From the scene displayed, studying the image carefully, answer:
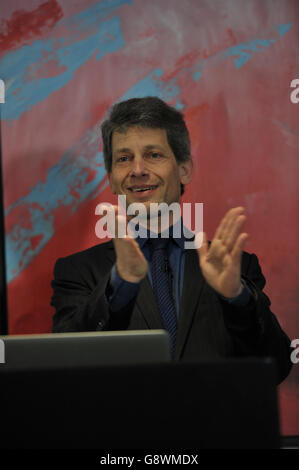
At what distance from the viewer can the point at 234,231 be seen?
164 centimetres

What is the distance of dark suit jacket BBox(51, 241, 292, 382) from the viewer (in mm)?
1833

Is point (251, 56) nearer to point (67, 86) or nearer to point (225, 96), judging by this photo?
point (225, 96)

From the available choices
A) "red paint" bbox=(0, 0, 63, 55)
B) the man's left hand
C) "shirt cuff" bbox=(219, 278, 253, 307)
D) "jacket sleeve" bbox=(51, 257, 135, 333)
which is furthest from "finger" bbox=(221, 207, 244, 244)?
"red paint" bbox=(0, 0, 63, 55)

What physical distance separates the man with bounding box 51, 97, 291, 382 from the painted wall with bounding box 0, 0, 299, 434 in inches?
7.4

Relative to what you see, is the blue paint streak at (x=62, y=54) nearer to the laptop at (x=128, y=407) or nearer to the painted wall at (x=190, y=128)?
the painted wall at (x=190, y=128)

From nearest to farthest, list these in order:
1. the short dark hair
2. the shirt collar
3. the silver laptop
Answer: the silver laptop < the shirt collar < the short dark hair

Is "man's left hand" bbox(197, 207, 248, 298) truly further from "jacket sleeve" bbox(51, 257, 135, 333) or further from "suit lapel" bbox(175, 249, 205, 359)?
"suit lapel" bbox(175, 249, 205, 359)

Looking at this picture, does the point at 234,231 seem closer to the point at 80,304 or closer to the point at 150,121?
the point at 80,304

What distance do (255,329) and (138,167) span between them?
0.89 m

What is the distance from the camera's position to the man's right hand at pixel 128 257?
164 cm

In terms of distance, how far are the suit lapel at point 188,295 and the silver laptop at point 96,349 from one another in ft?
3.27
